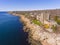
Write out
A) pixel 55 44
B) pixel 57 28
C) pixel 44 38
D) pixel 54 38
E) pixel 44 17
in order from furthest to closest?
1. pixel 44 17
2. pixel 57 28
3. pixel 44 38
4. pixel 54 38
5. pixel 55 44

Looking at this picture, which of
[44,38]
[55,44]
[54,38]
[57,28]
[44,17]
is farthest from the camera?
[44,17]

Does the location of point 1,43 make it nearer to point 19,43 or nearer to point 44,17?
point 19,43

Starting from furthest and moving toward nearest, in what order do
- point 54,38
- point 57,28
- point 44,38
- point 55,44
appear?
point 57,28
point 44,38
point 54,38
point 55,44

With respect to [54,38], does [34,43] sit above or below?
below

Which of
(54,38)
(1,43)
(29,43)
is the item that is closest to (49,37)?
(54,38)

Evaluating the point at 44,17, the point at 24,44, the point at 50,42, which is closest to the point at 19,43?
the point at 24,44

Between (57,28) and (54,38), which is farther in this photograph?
(57,28)

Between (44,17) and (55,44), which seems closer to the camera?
(55,44)

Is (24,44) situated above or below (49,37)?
below

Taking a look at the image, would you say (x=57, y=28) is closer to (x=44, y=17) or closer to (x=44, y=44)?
(x=44, y=44)
